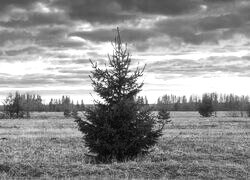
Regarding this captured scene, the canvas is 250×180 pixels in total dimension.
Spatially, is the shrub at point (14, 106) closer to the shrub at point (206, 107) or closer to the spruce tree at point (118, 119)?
the shrub at point (206, 107)

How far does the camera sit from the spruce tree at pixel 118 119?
15414 millimetres

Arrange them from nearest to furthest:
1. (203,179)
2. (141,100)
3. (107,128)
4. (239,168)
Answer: (203,179)
(239,168)
(107,128)
(141,100)

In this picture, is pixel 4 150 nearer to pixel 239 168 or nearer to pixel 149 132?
pixel 149 132

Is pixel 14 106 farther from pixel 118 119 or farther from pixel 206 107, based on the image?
pixel 118 119

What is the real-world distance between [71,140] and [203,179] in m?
16.6

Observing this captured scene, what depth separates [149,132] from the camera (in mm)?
Answer: 15727

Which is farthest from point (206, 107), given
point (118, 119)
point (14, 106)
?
point (118, 119)

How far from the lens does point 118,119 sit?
51.2 feet

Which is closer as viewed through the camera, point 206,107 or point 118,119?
point 118,119

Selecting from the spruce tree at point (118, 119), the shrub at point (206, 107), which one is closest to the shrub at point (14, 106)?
the shrub at point (206, 107)

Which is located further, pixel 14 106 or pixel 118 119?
pixel 14 106

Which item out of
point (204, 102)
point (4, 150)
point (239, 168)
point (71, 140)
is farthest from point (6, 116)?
point (239, 168)

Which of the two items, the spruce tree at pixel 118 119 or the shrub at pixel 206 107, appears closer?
the spruce tree at pixel 118 119

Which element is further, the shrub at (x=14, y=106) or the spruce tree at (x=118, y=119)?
the shrub at (x=14, y=106)
